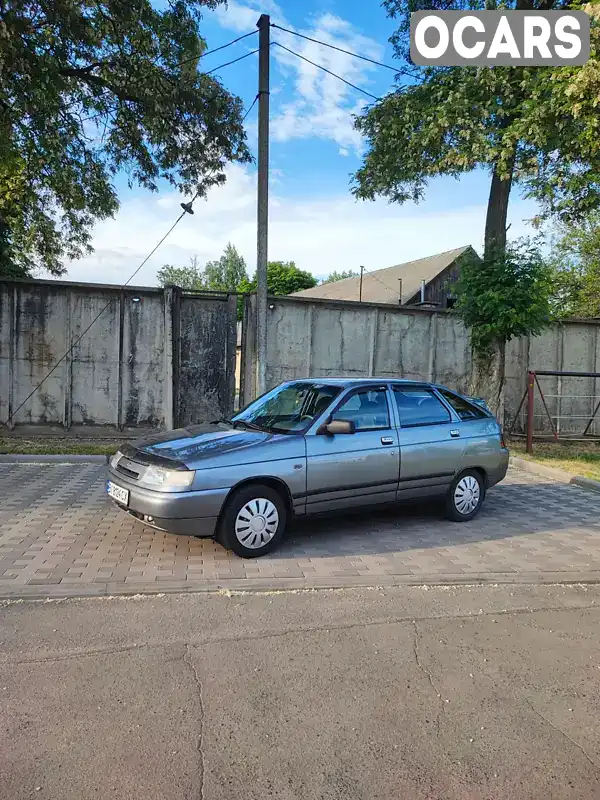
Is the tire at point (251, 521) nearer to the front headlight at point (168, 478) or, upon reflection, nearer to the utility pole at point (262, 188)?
the front headlight at point (168, 478)

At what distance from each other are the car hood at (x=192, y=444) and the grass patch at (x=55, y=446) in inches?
174

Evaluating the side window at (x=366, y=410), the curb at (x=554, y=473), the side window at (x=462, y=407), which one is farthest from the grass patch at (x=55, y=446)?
the curb at (x=554, y=473)

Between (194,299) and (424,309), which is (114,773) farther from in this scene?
(424,309)

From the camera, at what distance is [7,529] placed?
18.9 feet

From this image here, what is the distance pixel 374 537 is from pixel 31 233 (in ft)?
48.6

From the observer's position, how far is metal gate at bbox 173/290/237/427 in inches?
458

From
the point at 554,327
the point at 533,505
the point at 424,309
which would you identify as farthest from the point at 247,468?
the point at 554,327

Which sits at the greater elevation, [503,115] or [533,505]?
[503,115]

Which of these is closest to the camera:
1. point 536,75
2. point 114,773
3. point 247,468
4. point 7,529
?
point 114,773

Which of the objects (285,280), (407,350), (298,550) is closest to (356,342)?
(407,350)

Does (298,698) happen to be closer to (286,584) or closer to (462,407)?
(286,584)

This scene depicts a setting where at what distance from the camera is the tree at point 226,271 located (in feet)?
222

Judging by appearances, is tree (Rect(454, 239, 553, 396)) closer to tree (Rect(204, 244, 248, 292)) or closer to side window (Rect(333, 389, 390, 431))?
side window (Rect(333, 389, 390, 431))

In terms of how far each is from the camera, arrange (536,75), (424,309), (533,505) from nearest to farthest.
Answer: (533,505) → (536,75) → (424,309)
